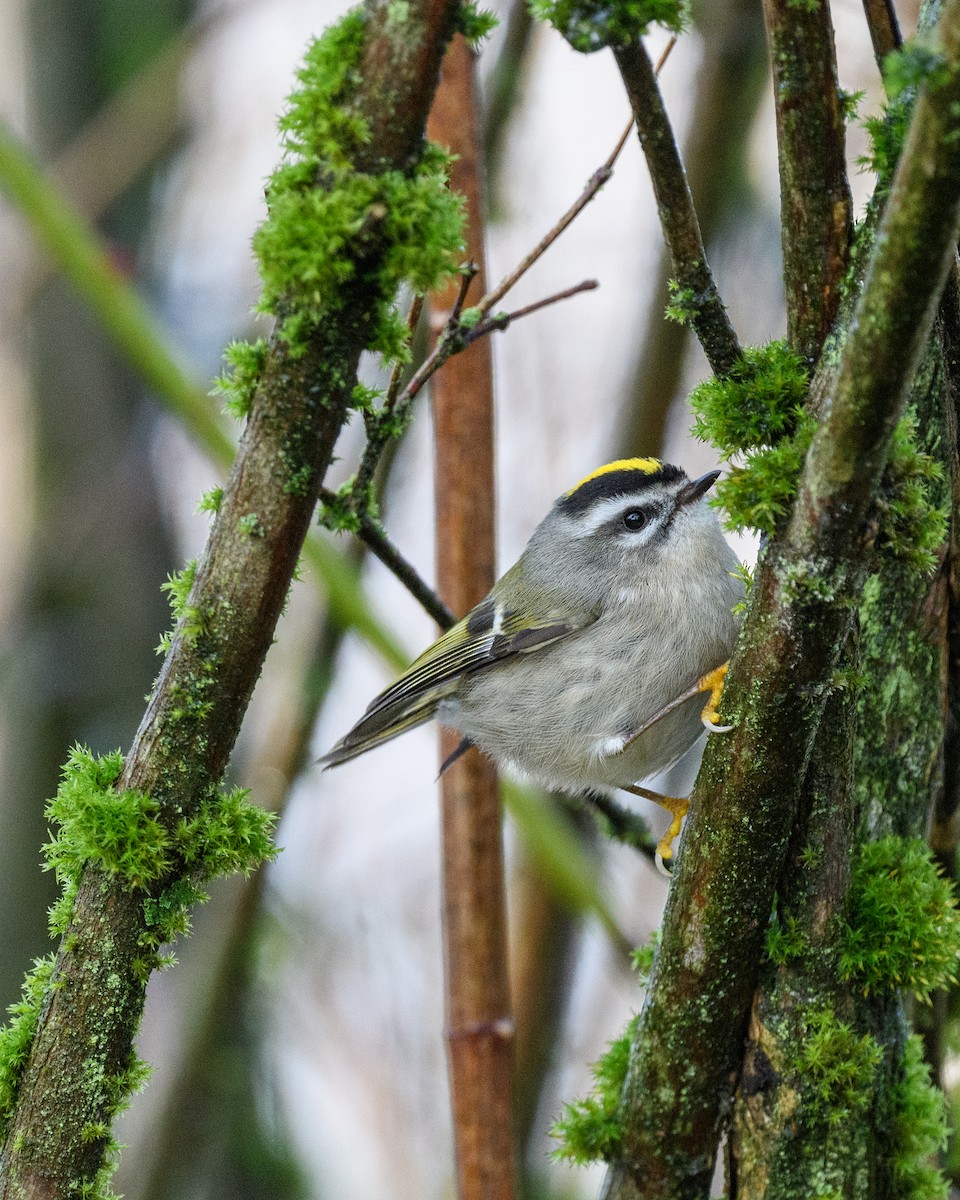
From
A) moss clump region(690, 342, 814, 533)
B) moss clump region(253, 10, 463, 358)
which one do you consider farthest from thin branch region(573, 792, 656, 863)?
moss clump region(253, 10, 463, 358)

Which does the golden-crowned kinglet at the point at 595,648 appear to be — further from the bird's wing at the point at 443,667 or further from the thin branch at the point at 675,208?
the thin branch at the point at 675,208

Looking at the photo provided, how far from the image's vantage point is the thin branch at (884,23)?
1.53 metres

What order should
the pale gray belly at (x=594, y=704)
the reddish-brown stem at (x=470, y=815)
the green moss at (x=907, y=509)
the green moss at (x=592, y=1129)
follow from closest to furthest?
the green moss at (x=907, y=509) → the green moss at (x=592, y=1129) → the reddish-brown stem at (x=470, y=815) → the pale gray belly at (x=594, y=704)

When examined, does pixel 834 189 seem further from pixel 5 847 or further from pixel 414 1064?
pixel 414 1064

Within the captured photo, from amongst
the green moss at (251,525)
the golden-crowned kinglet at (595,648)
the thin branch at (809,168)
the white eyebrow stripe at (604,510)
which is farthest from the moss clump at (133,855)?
the white eyebrow stripe at (604,510)

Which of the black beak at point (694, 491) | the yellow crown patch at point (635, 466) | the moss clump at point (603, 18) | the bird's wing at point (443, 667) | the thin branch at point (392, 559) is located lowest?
the moss clump at point (603, 18)

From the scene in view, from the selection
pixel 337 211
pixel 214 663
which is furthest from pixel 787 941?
pixel 337 211

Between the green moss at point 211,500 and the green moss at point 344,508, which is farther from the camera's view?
the green moss at point 344,508

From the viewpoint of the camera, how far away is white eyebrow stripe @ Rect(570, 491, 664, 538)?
2.82m

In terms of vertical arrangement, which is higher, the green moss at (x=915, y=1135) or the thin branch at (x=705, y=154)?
the thin branch at (x=705, y=154)

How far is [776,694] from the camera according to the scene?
4.67 ft

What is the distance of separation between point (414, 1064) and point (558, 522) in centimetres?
256

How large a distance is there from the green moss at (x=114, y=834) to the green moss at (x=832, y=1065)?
891 millimetres

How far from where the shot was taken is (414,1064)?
466 cm
